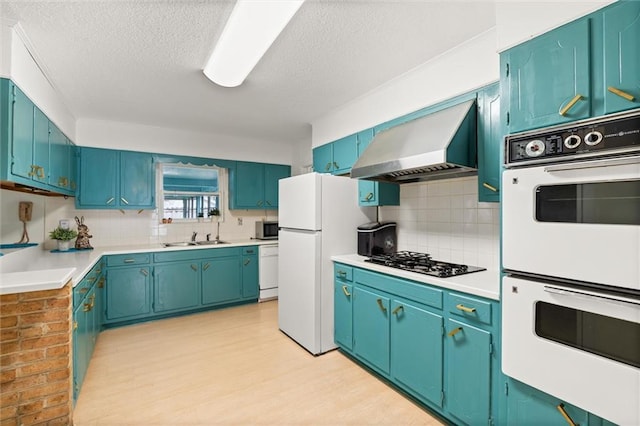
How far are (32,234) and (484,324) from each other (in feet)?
13.8

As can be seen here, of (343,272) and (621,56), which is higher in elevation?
(621,56)

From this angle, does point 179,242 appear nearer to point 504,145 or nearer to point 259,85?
point 259,85

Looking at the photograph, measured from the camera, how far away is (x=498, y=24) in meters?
1.56

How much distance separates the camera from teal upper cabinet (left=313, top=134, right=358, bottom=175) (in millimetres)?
3213

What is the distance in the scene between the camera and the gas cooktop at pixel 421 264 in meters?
2.08

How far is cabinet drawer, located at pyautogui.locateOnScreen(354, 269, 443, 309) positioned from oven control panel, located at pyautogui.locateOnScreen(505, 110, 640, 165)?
3.02ft

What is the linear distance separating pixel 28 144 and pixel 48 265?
3.18 ft

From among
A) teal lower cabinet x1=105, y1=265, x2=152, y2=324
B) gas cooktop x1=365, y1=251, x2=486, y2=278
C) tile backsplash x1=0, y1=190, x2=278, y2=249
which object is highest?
tile backsplash x1=0, y1=190, x2=278, y2=249

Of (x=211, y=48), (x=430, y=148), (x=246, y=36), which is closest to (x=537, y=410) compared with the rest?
(x=430, y=148)

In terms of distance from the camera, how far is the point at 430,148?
6.63ft

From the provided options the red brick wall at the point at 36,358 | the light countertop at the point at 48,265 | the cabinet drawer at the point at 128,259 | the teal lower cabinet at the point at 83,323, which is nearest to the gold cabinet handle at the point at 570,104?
the light countertop at the point at 48,265

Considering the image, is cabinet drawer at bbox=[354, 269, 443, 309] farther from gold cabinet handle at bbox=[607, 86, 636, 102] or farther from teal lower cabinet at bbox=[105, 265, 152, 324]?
teal lower cabinet at bbox=[105, 265, 152, 324]

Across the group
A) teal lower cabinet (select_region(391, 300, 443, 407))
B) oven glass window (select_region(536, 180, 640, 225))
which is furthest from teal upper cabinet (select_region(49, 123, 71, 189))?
oven glass window (select_region(536, 180, 640, 225))

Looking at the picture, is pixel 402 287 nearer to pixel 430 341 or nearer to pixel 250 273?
pixel 430 341
